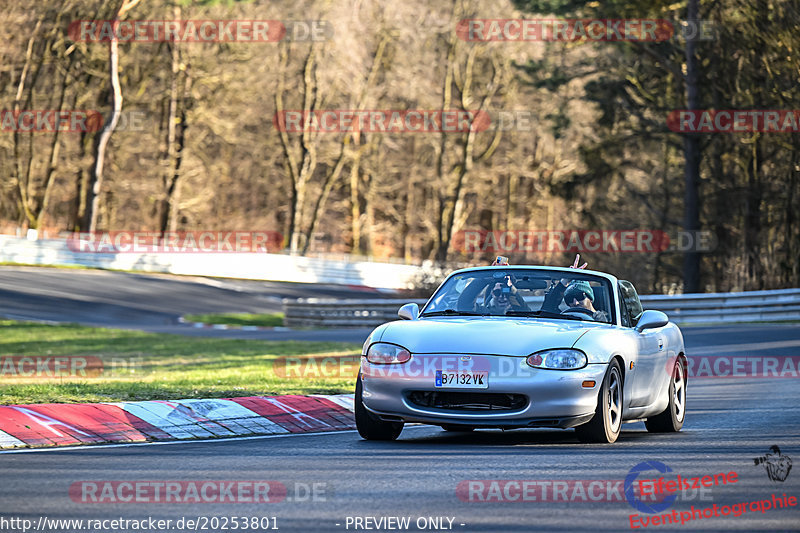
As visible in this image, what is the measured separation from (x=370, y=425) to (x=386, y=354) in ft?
2.10

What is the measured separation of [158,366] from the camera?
19750 millimetres

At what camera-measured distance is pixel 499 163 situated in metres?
62.8

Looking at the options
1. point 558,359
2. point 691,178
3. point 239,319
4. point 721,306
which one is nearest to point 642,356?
point 558,359

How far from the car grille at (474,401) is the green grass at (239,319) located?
25611 mm

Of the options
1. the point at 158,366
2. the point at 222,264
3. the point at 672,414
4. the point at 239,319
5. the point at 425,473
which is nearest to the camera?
the point at 425,473

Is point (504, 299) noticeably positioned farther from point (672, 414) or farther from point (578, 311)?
point (672, 414)

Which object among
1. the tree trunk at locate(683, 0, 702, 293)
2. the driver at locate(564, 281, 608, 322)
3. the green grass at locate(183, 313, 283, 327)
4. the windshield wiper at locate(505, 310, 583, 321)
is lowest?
the green grass at locate(183, 313, 283, 327)

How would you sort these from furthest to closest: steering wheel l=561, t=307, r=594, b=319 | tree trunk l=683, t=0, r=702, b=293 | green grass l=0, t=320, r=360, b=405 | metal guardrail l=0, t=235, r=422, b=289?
metal guardrail l=0, t=235, r=422, b=289
tree trunk l=683, t=0, r=702, b=293
green grass l=0, t=320, r=360, b=405
steering wheel l=561, t=307, r=594, b=319

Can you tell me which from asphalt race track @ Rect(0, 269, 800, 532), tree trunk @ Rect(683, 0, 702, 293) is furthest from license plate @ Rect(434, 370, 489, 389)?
tree trunk @ Rect(683, 0, 702, 293)

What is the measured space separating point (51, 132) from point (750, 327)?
3889cm

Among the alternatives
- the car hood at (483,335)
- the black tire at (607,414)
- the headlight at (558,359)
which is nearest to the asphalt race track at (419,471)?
the black tire at (607,414)

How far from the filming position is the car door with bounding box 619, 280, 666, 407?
9.80 m

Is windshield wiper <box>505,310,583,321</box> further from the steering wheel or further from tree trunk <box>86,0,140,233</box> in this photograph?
tree trunk <box>86,0,140,233</box>

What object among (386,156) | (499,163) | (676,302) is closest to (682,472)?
(676,302)
